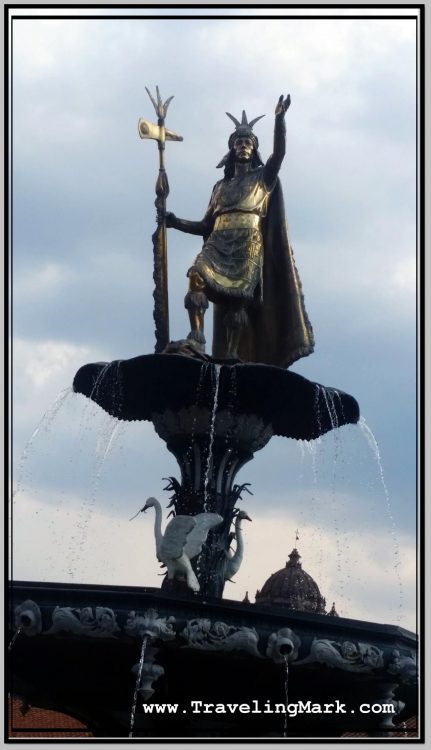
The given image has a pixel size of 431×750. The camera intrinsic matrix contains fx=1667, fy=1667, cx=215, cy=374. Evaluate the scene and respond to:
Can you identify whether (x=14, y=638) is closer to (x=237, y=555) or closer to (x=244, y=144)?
(x=237, y=555)

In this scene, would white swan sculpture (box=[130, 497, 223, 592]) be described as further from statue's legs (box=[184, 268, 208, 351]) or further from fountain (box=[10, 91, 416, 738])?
statue's legs (box=[184, 268, 208, 351])

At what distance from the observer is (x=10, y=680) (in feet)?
70.5

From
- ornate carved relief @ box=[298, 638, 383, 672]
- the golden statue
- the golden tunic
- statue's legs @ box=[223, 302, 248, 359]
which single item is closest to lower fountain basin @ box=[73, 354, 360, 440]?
the golden statue

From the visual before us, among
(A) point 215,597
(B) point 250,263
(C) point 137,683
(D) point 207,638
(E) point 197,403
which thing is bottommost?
(C) point 137,683

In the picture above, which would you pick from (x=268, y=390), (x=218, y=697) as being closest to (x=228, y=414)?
(x=268, y=390)

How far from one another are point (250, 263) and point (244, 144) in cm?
195

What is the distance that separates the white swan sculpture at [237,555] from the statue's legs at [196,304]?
2.59 meters

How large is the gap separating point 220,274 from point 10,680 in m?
7.08

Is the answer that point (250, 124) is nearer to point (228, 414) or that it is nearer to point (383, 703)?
point (228, 414)

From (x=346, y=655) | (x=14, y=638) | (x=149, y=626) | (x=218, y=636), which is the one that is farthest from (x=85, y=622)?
(x=346, y=655)

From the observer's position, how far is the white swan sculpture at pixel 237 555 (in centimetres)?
2334

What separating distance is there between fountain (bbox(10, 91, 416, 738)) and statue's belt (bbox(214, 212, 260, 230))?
0.9 inches

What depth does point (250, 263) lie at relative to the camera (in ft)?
82.9

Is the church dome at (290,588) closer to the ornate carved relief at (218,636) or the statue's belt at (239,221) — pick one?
the statue's belt at (239,221)
